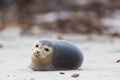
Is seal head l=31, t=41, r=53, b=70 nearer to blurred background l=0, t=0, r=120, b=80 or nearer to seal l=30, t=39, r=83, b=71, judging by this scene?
seal l=30, t=39, r=83, b=71

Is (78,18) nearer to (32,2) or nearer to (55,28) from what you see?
(55,28)

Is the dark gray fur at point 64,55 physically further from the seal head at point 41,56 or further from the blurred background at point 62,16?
the blurred background at point 62,16

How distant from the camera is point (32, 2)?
19.7 meters

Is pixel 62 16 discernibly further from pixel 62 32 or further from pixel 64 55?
pixel 64 55

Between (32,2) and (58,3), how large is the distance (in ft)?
3.09

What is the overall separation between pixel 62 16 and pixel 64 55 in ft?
36.2

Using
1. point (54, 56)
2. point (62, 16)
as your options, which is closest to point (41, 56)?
point (54, 56)

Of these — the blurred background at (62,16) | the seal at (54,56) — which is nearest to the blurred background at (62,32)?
the blurred background at (62,16)

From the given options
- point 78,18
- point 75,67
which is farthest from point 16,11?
point 75,67

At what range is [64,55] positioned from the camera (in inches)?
263

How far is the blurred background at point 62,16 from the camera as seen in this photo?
52.1 feet

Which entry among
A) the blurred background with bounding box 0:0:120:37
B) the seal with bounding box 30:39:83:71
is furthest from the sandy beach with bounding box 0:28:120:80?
the blurred background with bounding box 0:0:120:37

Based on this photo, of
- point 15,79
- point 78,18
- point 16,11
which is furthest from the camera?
point 16,11

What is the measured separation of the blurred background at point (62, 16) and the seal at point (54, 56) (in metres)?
7.56
